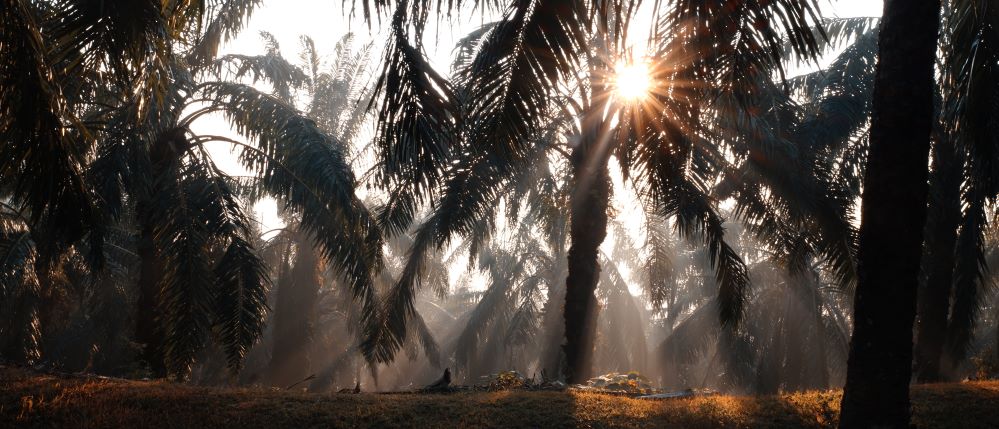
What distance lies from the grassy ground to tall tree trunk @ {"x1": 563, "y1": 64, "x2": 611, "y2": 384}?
3.60 meters

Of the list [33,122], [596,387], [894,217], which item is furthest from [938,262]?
[33,122]

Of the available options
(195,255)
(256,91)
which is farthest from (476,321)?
(195,255)

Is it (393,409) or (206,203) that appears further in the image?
(206,203)

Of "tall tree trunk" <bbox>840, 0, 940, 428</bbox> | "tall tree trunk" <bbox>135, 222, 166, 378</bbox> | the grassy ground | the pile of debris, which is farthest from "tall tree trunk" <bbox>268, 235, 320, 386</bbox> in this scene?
"tall tree trunk" <bbox>840, 0, 940, 428</bbox>

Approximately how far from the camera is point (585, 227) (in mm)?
11664

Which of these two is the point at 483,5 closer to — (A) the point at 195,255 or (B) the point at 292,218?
(A) the point at 195,255

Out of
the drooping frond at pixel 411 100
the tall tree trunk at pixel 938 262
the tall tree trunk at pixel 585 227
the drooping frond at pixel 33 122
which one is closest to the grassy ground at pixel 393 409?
the drooping frond at pixel 33 122

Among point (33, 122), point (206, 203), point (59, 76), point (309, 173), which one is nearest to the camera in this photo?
point (33, 122)

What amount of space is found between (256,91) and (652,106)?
7582 millimetres

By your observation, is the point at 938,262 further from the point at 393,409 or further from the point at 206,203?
the point at 206,203

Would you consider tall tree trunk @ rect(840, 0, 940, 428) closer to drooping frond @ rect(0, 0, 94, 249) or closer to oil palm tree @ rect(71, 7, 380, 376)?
drooping frond @ rect(0, 0, 94, 249)

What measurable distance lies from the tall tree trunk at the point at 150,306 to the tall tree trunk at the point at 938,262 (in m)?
11.4

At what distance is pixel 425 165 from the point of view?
6.00 metres

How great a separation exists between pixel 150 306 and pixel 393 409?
19.5 ft
